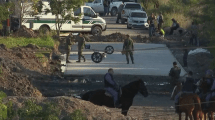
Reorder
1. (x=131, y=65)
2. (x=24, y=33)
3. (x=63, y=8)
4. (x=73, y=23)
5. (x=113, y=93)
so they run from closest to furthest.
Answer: (x=113, y=93)
(x=131, y=65)
(x=24, y=33)
(x=63, y=8)
(x=73, y=23)

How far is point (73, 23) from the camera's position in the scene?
36.1 metres

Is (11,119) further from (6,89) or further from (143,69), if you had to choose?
(143,69)

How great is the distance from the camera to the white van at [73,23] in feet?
115

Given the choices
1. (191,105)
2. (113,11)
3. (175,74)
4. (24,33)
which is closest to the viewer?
(191,105)

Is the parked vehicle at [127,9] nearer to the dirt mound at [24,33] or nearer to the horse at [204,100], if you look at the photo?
the dirt mound at [24,33]

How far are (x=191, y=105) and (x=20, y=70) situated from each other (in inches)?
362

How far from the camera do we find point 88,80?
23219 millimetres

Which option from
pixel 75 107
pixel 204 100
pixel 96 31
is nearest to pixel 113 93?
pixel 204 100

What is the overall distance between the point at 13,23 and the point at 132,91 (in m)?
17.9

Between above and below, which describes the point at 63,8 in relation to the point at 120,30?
above

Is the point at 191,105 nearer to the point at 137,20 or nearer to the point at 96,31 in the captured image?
the point at 96,31

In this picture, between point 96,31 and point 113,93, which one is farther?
point 96,31

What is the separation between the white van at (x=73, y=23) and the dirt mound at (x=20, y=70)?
23.2ft

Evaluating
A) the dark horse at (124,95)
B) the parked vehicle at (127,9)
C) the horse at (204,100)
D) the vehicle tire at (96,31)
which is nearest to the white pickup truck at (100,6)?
the parked vehicle at (127,9)
